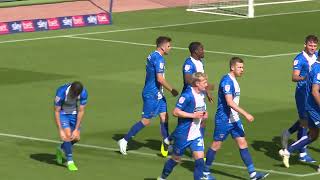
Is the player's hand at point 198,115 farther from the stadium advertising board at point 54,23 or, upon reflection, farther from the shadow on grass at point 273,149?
the stadium advertising board at point 54,23

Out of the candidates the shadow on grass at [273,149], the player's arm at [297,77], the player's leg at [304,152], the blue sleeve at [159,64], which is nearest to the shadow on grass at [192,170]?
the shadow on grass at [273,149]

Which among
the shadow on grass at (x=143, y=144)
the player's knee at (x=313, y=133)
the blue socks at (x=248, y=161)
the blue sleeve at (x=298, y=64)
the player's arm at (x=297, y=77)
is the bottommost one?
the shadow on grass at (x=143, y=144)

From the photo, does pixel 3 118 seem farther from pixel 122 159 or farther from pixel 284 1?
pixel 284 1

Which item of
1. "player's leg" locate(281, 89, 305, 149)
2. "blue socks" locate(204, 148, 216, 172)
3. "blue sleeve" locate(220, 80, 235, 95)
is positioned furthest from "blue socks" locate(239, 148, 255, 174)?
"player's leg" locate(281, 89, 305, 149)

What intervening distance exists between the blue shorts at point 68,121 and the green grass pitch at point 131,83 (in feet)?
2.79

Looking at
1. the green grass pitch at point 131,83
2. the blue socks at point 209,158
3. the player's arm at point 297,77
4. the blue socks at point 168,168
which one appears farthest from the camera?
the player's arm at point 297,77

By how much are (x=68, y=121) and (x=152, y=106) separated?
2.28m

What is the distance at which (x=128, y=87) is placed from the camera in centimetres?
3128

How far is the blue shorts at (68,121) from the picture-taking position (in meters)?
21.6

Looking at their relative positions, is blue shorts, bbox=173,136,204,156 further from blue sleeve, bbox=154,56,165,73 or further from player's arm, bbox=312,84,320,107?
blue sleeve, bbox=154,56,165,73

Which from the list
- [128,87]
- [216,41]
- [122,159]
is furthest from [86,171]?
[216,41]

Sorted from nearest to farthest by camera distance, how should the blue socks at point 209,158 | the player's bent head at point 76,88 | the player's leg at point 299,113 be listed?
the blue socks at point 209,158 → the player's bent head at point 76,88 → the player's leg at point 299,113

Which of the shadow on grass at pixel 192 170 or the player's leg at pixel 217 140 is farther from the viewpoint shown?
the shadow on grass at pixel 192 170

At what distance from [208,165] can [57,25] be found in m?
24.0
